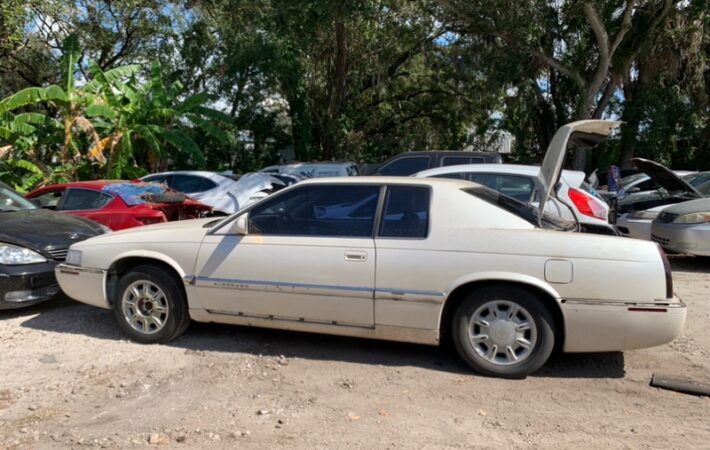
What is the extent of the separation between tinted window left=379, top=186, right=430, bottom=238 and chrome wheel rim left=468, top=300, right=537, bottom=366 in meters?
0.80

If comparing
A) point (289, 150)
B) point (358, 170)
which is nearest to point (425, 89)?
point (289, 150)

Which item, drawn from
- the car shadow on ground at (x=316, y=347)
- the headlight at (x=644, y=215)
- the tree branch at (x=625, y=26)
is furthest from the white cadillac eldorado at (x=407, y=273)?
the tree branch at (x=625, y=26)

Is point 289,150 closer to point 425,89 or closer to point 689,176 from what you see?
point 425,89

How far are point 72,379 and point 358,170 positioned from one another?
1228cm

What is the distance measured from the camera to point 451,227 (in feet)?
15.1

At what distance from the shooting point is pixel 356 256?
4695 mm

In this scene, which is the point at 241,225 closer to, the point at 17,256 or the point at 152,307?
the point at 152,307

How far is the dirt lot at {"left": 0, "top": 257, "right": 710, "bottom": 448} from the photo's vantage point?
12.0 feet

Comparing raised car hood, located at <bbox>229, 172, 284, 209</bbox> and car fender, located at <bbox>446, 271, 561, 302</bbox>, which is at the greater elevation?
raised car hood, located at <bbox>229, 172, 284, 209</bbox>

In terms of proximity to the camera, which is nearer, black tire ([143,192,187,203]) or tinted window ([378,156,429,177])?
black tire ([143,192,187,203])

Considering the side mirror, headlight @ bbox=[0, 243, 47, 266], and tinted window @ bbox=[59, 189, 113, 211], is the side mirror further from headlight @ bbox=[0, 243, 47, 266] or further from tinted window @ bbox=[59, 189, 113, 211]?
tinted window @ bbox=[59, 189, 113, 211]

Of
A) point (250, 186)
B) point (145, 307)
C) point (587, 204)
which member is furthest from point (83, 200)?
point (587, 204)

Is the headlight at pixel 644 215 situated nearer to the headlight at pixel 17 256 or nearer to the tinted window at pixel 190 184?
the tinted window at pixel 190 184

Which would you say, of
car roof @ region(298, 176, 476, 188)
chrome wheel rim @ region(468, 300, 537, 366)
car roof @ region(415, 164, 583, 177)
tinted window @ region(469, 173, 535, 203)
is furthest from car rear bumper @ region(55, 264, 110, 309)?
tinted window @ region(469, 173, 535, 203)
